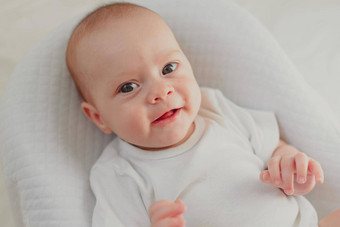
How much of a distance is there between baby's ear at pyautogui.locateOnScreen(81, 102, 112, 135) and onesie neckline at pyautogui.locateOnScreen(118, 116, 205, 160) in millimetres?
57

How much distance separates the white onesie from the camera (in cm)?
99

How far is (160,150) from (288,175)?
0.30 metres

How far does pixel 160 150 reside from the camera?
106 cm

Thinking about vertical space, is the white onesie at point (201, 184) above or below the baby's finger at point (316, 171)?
below

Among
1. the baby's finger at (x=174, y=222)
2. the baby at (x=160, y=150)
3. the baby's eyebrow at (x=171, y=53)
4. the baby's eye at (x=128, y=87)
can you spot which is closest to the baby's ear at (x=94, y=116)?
the baby at (x=160, y=150)

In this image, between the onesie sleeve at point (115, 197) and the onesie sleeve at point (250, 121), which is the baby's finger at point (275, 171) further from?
the onesie sleeve at point (115, 197)

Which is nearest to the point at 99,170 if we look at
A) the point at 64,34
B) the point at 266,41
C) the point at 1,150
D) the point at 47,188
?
the point at 47,188

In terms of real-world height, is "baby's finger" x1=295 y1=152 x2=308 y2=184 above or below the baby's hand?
above

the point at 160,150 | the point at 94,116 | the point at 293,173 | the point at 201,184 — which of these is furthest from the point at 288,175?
the point at 94,116

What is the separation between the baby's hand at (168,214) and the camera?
842mm

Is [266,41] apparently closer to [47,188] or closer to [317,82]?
[317,82]

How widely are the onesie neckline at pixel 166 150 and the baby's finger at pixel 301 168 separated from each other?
0.82ft

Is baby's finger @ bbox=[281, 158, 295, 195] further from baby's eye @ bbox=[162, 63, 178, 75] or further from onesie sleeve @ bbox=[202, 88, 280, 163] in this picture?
baby's eye @ bbox=[162, 63, 178, 75]

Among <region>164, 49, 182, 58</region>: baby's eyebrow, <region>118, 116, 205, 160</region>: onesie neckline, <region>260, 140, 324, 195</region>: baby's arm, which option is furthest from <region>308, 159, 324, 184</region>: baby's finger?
<region>164, 49, 182, 58</region>: baby's eyebrow
